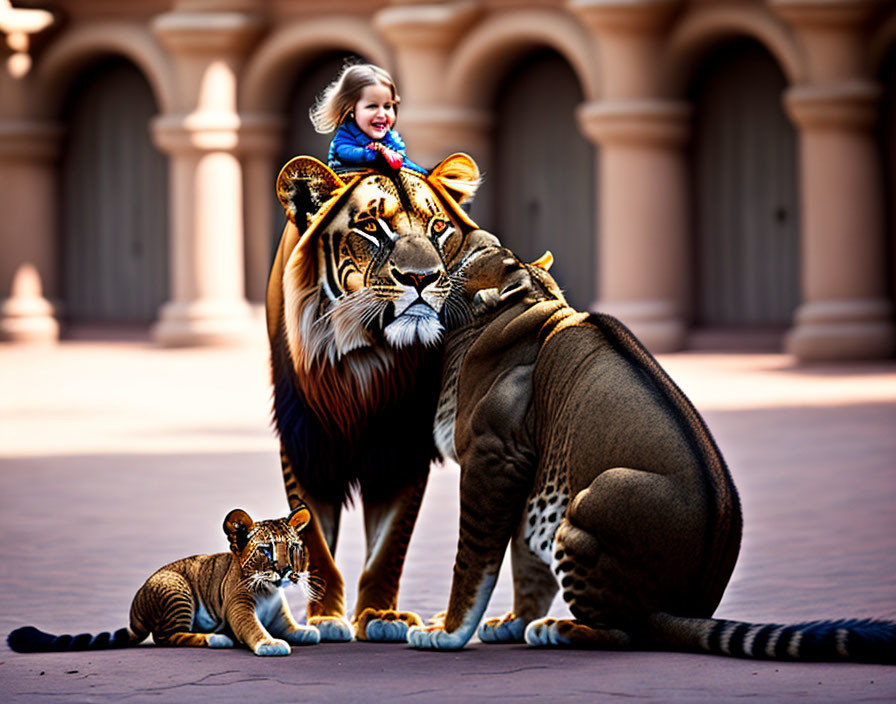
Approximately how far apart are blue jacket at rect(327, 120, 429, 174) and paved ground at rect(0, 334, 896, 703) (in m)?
1.58

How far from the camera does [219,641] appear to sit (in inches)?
197

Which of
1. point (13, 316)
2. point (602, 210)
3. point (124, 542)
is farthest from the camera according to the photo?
point (13, 316)

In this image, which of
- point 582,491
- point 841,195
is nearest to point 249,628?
point 582,491

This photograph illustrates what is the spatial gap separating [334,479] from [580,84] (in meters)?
15.2

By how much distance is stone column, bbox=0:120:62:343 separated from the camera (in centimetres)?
2189

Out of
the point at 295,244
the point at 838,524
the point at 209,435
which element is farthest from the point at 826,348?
the point at 295,244

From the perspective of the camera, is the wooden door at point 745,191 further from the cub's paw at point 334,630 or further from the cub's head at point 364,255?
the cub's paw at point 334,630

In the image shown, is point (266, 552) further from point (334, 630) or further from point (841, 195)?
point (841, 195)

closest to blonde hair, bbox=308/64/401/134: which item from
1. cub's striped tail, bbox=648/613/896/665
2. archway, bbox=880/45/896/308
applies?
cub's striped tail, bbox=648/613/896/665

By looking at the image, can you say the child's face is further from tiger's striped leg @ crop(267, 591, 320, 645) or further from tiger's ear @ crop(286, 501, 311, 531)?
tiger's striped leg @ crop(267, 591, 320, 645)

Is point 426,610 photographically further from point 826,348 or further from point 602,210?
point 602,210

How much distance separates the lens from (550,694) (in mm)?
4051

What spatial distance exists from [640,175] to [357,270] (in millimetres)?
13218

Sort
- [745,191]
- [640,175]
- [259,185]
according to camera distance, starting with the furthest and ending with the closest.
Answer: [259,185] < [745,191] < [640,175]
